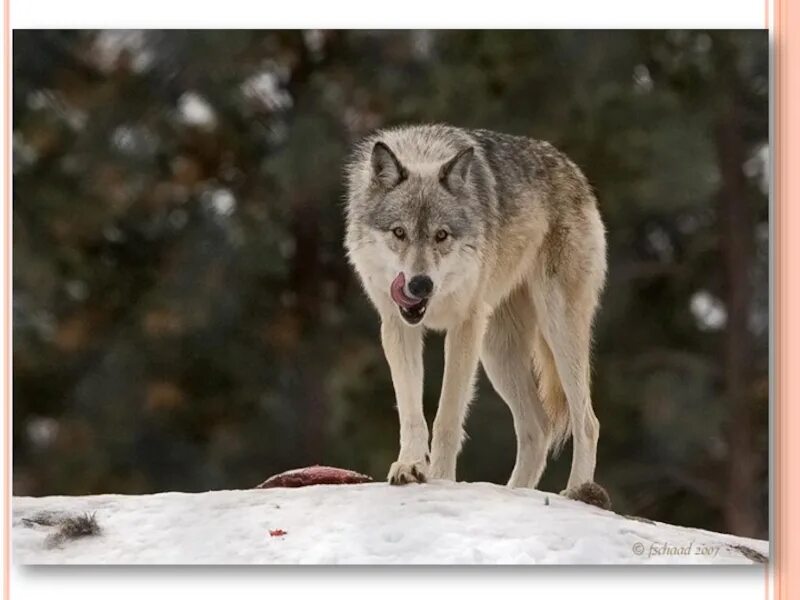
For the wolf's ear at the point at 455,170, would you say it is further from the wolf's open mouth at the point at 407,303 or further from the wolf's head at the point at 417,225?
the wolf's open mouth at the point at 407,303

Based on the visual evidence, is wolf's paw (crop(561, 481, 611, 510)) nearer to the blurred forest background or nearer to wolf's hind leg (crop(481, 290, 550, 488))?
the blurred forest background

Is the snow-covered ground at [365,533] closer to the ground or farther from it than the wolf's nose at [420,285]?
closer to the ground

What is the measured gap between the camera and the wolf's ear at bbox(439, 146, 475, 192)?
15.3ft

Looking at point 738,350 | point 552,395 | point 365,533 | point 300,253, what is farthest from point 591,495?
point 300,253

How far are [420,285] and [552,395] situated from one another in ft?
2.74

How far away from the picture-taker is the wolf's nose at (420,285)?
14.5 ft

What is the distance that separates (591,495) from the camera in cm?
473

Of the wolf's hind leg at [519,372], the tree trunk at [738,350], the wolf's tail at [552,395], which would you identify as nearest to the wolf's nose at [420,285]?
the wolf's hind leg at [519,372]

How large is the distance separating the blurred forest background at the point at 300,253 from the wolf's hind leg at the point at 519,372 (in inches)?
6.7

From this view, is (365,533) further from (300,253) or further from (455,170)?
(455,170)

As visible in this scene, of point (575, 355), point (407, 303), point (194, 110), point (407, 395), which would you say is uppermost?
point (194, 110)
